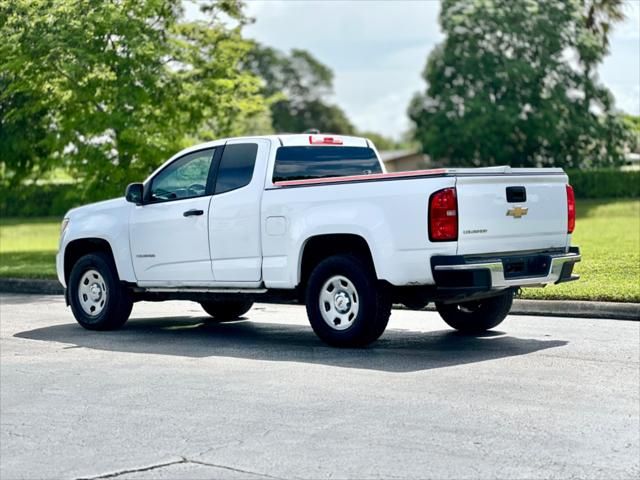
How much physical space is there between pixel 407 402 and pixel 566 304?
5.45 meters

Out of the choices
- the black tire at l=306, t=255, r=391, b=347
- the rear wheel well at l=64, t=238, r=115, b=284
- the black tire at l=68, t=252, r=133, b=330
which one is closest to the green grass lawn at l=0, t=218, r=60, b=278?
the rear wheel well at l=64, t=238, r=115, b=284

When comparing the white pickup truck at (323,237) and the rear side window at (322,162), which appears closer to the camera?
the white pickup truck at (323,237)

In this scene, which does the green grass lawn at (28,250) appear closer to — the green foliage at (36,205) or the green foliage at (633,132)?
the green foliage at (36,205)

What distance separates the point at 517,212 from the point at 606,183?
40.9 meters

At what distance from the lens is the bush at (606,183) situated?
50.2m

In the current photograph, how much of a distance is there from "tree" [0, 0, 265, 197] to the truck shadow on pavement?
8.09 meters

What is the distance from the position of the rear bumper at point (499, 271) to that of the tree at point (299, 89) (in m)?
98.7

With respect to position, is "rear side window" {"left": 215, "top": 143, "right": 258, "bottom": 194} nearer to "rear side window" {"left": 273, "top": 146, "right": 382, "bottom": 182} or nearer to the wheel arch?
"rear side window" {"left": 273, "top": 146, "right": 382, "bottom": 182}

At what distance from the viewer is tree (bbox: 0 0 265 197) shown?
2073 centimetres

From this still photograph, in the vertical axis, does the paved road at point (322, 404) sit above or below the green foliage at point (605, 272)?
below

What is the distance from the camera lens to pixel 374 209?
10742mm

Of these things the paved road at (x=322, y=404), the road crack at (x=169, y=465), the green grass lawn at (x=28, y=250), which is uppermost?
the green grass lawn at (x=28, y=250)

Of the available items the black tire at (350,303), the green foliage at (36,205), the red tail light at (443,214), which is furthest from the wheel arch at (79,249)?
the green foliage at (36,205)

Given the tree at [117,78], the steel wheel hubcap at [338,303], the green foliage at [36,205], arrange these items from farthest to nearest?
1. the green foliage at [36,205]
2. the tree at [117,78]
3. the steel wheel hubcap at [338,303]
